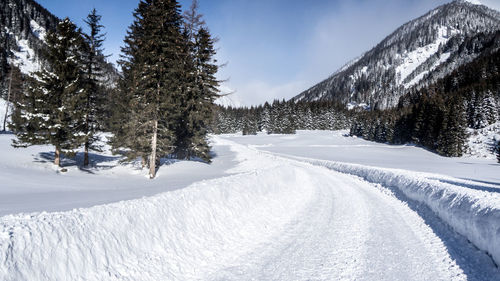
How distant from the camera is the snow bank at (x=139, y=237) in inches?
127

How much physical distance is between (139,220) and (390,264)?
16.1 ft

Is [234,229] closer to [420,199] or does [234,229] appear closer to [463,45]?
[420,199]

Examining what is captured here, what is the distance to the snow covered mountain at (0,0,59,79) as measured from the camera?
133m

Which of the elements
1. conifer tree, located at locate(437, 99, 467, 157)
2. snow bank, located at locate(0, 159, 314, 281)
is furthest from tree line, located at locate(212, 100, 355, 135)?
snow bank, located at locate(0, 159, 314, 281)

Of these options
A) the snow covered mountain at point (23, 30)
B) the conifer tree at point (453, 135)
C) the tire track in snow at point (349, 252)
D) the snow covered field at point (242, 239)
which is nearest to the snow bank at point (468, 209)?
the snow covered field at point (242, 239)

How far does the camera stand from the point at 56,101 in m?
17.9

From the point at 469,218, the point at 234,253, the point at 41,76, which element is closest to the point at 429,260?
the point at 469,218

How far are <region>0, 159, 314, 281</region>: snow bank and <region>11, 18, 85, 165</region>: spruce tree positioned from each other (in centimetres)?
1565

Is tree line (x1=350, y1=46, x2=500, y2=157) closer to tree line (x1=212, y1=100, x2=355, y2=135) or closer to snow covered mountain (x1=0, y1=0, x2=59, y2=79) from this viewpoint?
tree line (x1=212, y1=100, x2=355, y2=135)

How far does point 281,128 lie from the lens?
10106 cm

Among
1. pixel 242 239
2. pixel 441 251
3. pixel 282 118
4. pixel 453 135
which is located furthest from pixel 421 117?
pixel 242 239

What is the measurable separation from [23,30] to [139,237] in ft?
686

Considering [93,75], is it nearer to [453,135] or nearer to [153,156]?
[153,156]

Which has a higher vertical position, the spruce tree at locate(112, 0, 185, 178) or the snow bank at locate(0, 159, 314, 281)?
the spruce tree at locate(112, 0, 185, 178)
